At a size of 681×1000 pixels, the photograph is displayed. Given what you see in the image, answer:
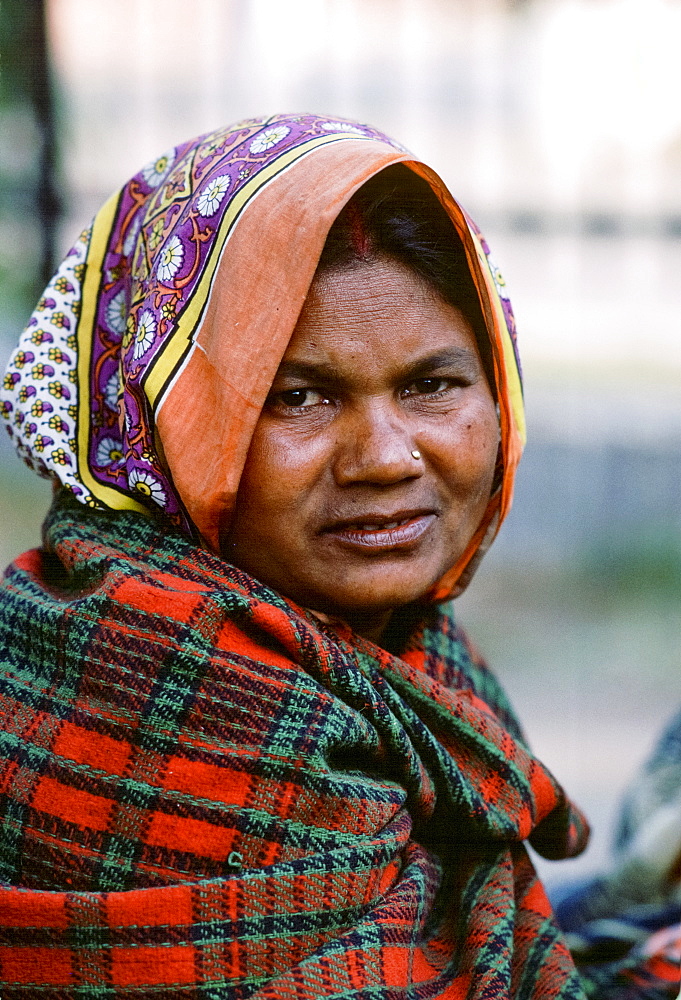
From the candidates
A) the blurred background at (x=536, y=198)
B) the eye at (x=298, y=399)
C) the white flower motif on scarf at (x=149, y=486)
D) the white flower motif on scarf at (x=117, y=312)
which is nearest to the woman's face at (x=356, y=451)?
the eye at (x=298, y=399)

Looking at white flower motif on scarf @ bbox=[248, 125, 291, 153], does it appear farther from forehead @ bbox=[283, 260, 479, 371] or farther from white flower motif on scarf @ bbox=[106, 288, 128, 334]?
white flower motif on scarf @ bbox=[106, 288, 128, 334]

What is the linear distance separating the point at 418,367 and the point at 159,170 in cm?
58

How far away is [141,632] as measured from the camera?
1.21 meters

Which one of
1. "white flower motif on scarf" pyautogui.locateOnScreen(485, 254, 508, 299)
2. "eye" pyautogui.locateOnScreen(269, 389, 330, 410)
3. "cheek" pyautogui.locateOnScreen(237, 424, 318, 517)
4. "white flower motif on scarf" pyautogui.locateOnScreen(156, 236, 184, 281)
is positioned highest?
"white flower motif on scarf" pyautogui.locateOnScreen(156, 236, 184, 281)

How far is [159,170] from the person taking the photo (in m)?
1.58

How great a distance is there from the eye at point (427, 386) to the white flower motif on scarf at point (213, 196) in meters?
0.37

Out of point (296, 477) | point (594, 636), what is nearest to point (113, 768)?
point (296, 477)

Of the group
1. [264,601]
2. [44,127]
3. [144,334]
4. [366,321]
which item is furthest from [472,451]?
[44,127]

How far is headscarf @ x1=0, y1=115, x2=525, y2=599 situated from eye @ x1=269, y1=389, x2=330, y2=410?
0.15 feet

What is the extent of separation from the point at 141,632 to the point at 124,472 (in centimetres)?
32

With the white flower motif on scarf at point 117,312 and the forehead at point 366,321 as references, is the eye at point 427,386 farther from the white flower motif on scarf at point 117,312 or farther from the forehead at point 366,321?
the white flower motif on scarf at point 117,312

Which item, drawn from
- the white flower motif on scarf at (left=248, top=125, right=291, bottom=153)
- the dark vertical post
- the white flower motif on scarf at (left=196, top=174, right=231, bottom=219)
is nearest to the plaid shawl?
the white flower motif on scarf at (left=196, top=174, right=231, bottom=219)

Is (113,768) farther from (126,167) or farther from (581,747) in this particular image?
(581,747)

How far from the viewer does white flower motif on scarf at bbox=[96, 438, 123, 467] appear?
1.46 metres
